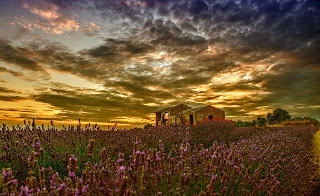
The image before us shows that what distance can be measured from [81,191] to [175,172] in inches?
51.2

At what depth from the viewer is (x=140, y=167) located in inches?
93.0

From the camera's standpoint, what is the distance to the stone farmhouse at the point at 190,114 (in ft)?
71.8

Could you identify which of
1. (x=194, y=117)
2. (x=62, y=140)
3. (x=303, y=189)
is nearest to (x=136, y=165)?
(x=303, y=189)

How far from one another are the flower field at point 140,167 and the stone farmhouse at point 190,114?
1445cm

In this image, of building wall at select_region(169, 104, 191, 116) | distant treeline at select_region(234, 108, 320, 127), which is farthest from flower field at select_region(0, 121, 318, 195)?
building wall at select_region(169, 104, 191, 116)

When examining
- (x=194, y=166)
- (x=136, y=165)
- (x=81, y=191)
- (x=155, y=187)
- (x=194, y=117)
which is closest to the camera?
(x=81, y=191)

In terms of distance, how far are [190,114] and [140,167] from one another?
2099 centimetres

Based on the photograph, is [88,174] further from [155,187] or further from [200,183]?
[200,183]

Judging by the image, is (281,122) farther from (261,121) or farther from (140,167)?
(140,167)

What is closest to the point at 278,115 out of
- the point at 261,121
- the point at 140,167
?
the point at 261,121

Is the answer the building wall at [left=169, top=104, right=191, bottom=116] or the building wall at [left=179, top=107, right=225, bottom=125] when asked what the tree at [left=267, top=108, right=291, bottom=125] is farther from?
the building wall at [left=169, top=104, right=191, bottom=116]

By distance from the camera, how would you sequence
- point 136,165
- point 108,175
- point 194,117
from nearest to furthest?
point 136,165 < point 108,175 < point 194,117

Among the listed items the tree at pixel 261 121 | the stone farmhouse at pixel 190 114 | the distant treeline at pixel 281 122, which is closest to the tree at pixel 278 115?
the distant treeline at pixel 281 122

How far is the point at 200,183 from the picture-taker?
8.89 ft
